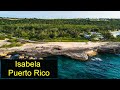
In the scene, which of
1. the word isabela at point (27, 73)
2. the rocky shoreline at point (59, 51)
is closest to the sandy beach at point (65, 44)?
the rocky shoreline at point (59, 51)

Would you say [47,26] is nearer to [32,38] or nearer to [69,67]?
[32,38]

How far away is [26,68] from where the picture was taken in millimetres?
3479

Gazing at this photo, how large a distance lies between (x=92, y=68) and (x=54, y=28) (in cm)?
59

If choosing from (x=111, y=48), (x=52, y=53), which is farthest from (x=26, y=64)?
(x=111, y=48)

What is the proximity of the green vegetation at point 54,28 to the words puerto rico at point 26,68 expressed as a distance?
257 mm

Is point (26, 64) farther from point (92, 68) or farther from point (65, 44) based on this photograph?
point (92, 68)

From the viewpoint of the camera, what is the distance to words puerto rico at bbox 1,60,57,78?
3480mm

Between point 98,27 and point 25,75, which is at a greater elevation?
point 98,27

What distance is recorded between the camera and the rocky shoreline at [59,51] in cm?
352

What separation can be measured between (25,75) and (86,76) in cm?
64

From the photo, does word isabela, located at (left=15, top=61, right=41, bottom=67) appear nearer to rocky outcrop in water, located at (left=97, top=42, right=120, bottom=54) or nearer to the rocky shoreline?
the rocky shoreline

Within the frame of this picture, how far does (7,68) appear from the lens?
3.49 metres
